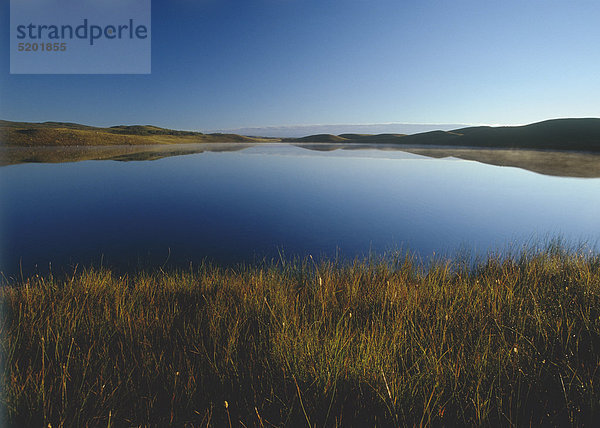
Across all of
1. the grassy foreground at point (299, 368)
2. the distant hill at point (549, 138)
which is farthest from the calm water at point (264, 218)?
the distant hill at point (549, 138)

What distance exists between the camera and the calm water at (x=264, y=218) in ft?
21.8

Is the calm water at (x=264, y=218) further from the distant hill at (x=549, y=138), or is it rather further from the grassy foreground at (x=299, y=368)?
the distant hill at (x=549, y=138)

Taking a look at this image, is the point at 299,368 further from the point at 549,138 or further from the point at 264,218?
the point at 549,138

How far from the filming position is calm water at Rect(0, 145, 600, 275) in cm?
663

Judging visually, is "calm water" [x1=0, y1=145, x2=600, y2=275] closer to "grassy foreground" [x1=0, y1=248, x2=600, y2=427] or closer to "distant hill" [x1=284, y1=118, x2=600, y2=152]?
"grassy foreground" [x1=0, y1=248, x2=600, y2=427]

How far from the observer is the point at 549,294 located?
296 centimetres

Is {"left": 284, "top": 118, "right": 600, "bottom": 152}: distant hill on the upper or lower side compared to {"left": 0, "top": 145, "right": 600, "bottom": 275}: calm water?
upper

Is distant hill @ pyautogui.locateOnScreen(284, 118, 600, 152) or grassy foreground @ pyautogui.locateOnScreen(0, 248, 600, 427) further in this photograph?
distant hill @ pyautogui.locateOnScreen(284, 118, 600, 152)

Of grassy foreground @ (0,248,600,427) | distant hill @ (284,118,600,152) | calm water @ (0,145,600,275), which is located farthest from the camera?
distant hill @ (284,118,600,152)

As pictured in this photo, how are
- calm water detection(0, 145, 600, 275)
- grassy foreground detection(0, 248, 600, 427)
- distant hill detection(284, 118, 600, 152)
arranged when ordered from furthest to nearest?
distant hill detection(284, 118, 600, 152) → calm water detection(0, 145, 600, 275) → grassy foreground detection(0, 248, 600, 427)

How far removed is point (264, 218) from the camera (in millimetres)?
9594

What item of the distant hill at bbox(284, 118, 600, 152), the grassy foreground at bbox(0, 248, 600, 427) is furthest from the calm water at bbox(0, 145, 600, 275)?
the distant hill at bbox(284, 118, 600, 152)

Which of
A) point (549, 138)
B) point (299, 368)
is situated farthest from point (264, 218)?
point (549, 138)

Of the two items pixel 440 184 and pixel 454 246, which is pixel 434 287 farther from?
pixel 440 184
